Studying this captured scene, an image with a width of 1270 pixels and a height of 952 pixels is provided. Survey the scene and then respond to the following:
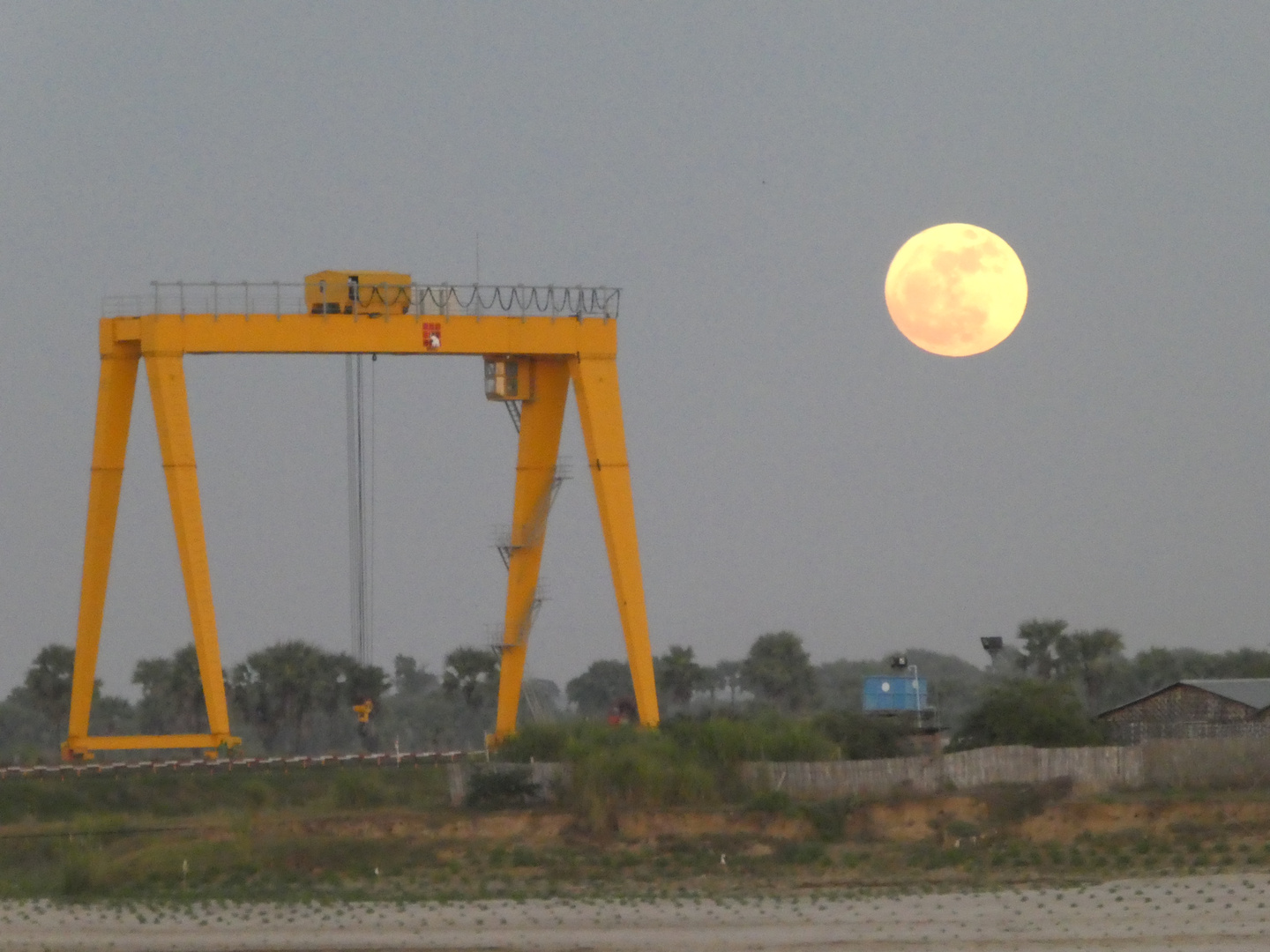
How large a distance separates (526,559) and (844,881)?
19.1 m

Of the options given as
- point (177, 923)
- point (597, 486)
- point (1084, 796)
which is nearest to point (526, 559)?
point (597, 486)

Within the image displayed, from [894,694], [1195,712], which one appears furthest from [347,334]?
[1195,712]

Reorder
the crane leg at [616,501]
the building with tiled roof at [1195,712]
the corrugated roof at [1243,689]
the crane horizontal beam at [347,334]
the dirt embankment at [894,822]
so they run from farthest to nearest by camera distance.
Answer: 1. the crane leg at [616,501]
2. the crane horizontal beam at [347,334]
3. the corrugated roof at [1243,689]
4. the building with tiled roof at [1195,712]
5. the dirt embankment at [894,822]

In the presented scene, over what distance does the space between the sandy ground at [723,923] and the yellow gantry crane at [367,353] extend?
614 inches

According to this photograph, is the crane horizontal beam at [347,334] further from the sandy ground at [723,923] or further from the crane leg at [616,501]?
the sandy ground at [723,923]

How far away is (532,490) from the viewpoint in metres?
46.5

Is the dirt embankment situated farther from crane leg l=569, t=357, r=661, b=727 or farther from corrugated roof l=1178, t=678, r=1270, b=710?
crane leg l=569, t=357, r=661, b=727

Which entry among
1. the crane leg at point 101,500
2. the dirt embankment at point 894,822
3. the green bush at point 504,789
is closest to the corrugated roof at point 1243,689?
the dirt embankment at point 894,822

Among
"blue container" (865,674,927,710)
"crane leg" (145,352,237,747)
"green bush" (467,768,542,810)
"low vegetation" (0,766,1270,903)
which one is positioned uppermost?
"crane leg" (145,352,237,747)

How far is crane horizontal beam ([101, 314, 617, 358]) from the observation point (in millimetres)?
42625

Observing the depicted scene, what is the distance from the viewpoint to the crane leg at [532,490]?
46.2 metres

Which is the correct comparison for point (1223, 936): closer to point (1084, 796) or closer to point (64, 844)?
point (1084, 796)

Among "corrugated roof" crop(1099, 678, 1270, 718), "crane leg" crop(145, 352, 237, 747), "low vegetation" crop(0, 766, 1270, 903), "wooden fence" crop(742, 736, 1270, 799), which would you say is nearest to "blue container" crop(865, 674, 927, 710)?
"corrugated roof" crop(1099, 678, 1270, 718)

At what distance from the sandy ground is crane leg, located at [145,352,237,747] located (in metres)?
15.6
